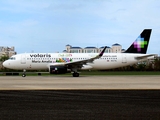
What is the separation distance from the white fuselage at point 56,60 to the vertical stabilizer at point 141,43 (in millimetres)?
1211

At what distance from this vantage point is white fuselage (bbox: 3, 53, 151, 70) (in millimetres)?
38281

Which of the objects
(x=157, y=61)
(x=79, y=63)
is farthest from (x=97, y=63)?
(x=157, y=61)

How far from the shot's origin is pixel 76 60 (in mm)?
39906

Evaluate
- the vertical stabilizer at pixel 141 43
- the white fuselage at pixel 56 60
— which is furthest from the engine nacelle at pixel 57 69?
the vertical stabilizer at pixel 141 43

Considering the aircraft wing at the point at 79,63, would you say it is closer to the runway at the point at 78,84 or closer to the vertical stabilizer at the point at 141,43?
the vertical stabilizer at the point at 141,43

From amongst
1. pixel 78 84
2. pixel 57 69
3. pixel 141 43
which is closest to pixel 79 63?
pixel 57 69

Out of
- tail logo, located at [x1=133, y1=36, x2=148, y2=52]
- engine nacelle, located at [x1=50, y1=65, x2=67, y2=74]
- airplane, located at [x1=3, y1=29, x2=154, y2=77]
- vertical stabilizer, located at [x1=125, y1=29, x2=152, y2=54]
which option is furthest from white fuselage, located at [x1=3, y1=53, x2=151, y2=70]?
engine nacelle, located at [x1=50, y1=65, x2=67, y2=74]

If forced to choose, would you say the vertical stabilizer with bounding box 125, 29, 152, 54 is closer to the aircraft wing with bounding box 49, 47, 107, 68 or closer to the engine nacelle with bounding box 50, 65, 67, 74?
the aircraft wing with bounding box 49, 47, 107, 68

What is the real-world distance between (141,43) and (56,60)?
11.7 m

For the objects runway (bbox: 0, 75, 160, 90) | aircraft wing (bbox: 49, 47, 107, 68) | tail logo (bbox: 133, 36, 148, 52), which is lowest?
runway (bbox: 0, 75, 160, 90)

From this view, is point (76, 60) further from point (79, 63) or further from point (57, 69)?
point (57, 69)

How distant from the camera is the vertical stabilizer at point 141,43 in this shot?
41.6 meters

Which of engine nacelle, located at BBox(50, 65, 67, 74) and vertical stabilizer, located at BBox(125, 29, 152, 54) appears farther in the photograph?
vertical stabilizer, located at BBox(125, 29, 152, 54)
